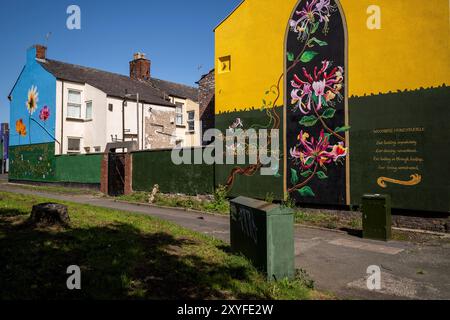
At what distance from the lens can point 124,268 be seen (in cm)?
557

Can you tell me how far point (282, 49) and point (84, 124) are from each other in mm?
18873

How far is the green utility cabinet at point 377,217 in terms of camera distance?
9445mm

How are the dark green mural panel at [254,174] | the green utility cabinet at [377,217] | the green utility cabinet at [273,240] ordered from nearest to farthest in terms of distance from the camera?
the green utility cabinet at [273,240] → the green utility cabinet at [377,217] → the dark green mural panel at [254,174]

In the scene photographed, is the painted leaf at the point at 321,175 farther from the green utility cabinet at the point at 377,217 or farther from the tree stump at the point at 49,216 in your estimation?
the tree stump at the point at 49,216

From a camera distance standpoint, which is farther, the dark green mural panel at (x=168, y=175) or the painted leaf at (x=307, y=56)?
the dark green mural panel at (x=168, y=175)

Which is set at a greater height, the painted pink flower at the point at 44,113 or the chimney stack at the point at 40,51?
the chimney stack at the point at 40,51

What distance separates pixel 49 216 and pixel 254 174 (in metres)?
8.14

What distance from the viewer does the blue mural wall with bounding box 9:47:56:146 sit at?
25844mm

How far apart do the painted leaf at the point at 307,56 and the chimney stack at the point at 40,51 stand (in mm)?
22690

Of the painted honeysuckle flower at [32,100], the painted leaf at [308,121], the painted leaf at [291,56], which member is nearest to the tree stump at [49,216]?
the painted leaf at [308,121]

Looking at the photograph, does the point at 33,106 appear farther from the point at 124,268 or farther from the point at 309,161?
the point at 124,268

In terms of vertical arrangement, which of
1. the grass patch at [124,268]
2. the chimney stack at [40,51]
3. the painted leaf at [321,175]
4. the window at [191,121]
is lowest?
the grass patch at [124,268]

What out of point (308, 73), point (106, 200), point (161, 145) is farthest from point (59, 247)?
point (161, 145)

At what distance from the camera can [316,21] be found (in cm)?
1257
